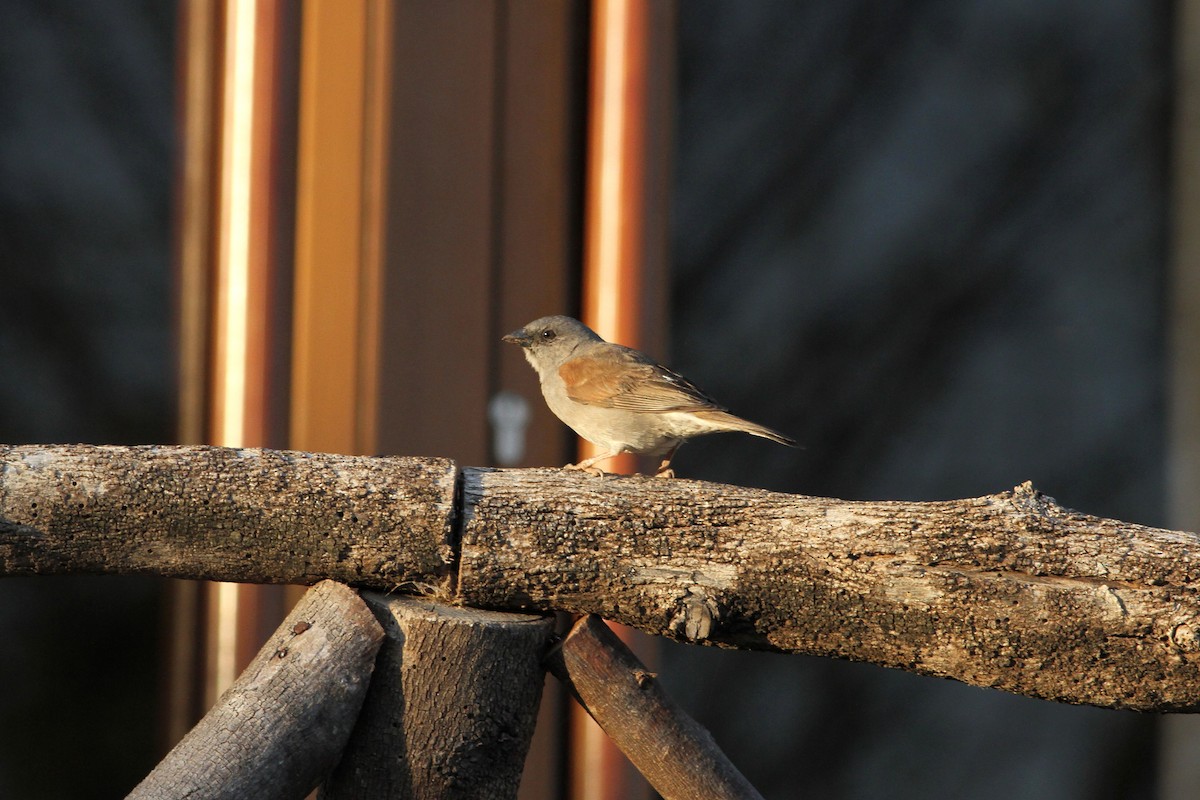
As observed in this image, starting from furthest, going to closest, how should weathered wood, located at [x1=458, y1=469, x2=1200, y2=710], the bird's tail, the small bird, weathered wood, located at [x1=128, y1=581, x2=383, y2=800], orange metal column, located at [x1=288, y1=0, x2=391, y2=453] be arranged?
orange metal column, located at [x1=288, y1=0, x2=391, y2=453], the small bird, the bird's tail, weathered wood, located at [x1=458, y1=469, x2=1200, y2=710], weathered wood, located at [x1=128, y1=581, x2=383, y2=800]

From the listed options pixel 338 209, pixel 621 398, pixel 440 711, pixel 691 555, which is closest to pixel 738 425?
pixel 621 398

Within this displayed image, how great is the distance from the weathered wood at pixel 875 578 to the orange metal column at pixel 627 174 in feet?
8.41

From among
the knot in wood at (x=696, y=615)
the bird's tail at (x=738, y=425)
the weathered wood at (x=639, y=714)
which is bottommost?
the weathered wood at (x=639, y=714)

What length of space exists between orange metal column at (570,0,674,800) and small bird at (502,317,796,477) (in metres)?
0.79

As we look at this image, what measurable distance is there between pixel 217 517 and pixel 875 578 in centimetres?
120

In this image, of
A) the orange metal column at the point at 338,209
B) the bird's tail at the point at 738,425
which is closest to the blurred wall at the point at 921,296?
the orange metal column at the point at 338,209

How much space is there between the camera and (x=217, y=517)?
216cm

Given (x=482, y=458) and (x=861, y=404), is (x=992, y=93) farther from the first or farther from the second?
(x=482, y=458)

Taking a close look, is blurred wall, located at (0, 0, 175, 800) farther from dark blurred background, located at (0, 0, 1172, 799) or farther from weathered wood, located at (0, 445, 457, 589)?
weathered wood, located at (0, 445, 457, 589)

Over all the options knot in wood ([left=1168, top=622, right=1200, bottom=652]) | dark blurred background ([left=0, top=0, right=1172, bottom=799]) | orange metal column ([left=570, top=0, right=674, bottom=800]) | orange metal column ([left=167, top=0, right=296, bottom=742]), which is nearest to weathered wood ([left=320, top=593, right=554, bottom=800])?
knot in wood ([left=1168, top=622, right=1200, bottom=652])

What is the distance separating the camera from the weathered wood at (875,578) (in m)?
2.07

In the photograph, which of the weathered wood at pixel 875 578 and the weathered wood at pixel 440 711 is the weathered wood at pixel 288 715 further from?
the weathered wood at pixel 875 578

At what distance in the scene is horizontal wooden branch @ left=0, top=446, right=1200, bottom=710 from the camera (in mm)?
2080

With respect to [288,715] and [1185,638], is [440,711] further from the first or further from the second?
[1185,638]
